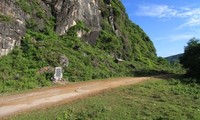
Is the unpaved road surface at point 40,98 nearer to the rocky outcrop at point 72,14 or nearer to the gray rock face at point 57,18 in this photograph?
the gray rock face at point 57,18

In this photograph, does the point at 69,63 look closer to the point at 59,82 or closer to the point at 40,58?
the point at 40,58

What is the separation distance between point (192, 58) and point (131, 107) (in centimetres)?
1615

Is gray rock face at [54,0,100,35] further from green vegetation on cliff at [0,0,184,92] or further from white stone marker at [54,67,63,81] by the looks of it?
white stone marker at [54,67,63,81]

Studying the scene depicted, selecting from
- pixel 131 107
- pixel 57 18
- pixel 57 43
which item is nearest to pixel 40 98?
pixel 131 107

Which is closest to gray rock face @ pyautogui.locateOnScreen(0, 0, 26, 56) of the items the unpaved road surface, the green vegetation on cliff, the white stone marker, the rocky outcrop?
the green vegetation on cliff

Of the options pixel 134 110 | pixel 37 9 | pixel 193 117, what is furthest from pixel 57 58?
pixel 193 117

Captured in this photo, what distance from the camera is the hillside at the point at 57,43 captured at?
26672 mm

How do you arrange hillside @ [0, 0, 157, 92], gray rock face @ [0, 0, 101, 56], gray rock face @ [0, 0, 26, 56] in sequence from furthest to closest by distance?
gray rock face @ [0, 0, 101, 56] < gray rock face @ [0, 0, 26, 56] < hillside @ [0, 0, 157, 92]

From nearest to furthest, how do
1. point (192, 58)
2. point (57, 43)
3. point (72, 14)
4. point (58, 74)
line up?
point (58, 74) → point (192, 58) → point (57, 43) → point (72, 14)

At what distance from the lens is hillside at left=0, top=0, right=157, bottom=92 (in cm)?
2667

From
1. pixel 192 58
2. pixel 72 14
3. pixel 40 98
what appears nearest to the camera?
pixel 40 98

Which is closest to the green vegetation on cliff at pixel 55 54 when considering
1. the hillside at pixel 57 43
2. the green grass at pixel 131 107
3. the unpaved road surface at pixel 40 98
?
the hillside at pixel 57 43

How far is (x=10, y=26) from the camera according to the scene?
29734 millimetres

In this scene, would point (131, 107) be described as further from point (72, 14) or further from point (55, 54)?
point (72, 14)
